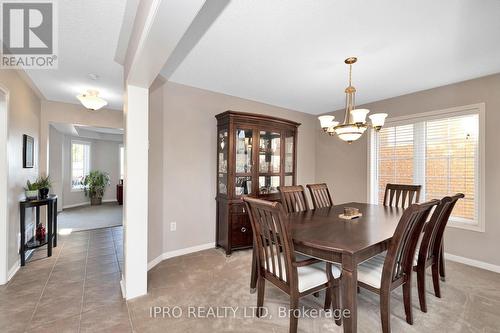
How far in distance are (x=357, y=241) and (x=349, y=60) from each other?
187 cm

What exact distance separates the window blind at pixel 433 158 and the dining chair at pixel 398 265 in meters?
2.07

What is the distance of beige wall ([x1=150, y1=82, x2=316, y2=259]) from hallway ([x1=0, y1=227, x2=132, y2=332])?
841mm

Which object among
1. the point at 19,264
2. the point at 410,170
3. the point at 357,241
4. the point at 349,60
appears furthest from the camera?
the point at 410,170

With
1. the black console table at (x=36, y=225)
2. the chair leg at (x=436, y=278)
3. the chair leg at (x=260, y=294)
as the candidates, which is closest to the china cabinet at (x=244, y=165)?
the chair leg at (x=260, y=294)

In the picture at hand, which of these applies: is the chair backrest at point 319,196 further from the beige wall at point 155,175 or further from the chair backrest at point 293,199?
the beige wall at point 155,175

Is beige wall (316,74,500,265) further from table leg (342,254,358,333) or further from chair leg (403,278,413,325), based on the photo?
table leg (342,254,358,333)

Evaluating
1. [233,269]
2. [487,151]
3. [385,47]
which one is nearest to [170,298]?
[233,269]

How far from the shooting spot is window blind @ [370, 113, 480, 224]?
3072 millimetres

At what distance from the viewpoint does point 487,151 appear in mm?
2889

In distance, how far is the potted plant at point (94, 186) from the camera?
23.4ft

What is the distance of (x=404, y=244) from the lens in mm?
1668

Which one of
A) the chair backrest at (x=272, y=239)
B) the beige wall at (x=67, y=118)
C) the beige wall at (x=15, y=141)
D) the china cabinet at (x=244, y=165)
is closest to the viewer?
the chair backrest at (x=272, y=239)

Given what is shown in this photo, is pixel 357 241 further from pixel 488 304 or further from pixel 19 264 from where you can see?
pixel 19 264

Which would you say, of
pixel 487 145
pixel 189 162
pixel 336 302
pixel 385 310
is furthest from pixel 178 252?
pixel 487 145
